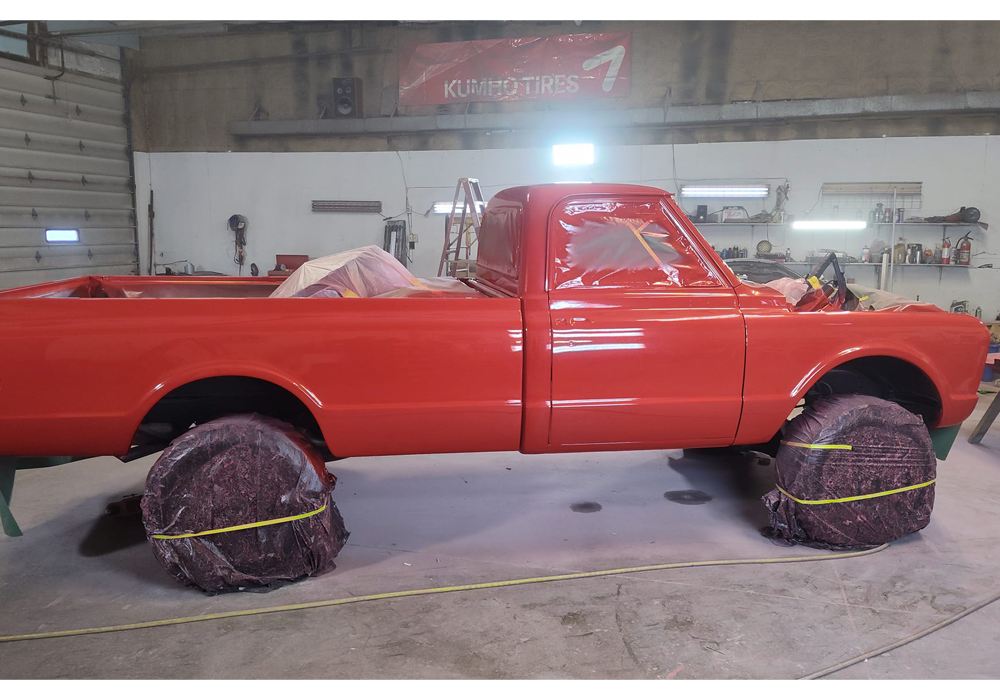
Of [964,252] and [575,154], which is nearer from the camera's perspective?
[964,252]

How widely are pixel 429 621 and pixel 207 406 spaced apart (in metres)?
1.53

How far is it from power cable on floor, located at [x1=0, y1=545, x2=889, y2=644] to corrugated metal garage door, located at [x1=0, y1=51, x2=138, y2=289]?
8.62 metres

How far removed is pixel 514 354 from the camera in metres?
3.04

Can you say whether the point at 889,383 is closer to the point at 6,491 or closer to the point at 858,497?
Answer: the point at 858,497

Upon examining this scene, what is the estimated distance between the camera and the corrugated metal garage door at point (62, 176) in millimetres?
9344

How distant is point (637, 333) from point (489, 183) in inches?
318

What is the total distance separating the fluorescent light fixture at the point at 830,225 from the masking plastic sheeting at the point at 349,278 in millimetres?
7618

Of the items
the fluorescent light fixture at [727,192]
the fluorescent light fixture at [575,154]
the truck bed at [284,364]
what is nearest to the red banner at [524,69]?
the fluorescent light fixture at [575,154]

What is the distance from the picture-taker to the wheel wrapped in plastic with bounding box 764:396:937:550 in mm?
3307

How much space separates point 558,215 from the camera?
10.6 ft

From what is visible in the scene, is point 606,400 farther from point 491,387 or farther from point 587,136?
point 587,136

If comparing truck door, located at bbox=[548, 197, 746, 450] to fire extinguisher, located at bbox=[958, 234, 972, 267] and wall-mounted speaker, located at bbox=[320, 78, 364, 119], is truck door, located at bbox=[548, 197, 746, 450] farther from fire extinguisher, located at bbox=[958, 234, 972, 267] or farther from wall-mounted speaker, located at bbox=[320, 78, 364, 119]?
wall-mounted speaker, located at bbox=[320, 78, 364, 119]

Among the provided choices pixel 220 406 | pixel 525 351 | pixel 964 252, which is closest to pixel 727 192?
pixel 964 252

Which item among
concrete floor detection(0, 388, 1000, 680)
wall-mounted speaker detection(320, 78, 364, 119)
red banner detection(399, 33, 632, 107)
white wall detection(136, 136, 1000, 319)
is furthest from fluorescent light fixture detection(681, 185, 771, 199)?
concrete floor detection(0, 388, 1000, 680)
